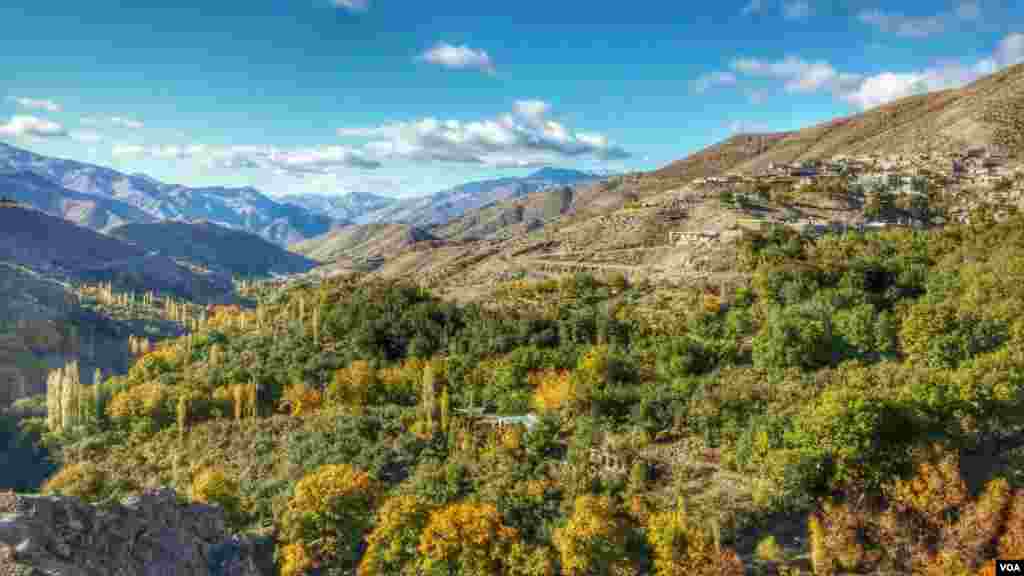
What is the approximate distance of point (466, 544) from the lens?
2284 cm

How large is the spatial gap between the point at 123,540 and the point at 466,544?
38.1 ft

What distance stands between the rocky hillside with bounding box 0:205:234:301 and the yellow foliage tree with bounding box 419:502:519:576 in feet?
514

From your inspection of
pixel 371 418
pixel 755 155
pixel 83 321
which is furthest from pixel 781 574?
pixel 755 155

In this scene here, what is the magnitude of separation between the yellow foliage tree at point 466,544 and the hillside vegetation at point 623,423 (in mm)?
81

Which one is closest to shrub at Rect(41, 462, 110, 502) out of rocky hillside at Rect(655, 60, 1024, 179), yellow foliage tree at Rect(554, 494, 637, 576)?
yellow foliage tree at Rect(554, 494, 637, 576)

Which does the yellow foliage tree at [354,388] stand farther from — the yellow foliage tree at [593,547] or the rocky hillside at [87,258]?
the rocky hillside at [87,258]

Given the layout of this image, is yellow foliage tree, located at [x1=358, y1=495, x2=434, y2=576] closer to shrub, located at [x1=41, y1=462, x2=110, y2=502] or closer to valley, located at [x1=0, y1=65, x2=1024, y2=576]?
valley, located at [x1=0, y1=65, x2=1024, y2=576]

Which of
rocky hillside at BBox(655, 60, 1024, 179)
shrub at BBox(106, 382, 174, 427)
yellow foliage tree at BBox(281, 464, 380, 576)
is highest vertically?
rocky hillside at BBox(655, 60, 1024, 179)

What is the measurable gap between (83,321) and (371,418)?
8829cm

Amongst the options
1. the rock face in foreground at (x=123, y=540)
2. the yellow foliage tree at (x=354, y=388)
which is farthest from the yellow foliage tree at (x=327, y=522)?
the yellow foliage tree at (x=354, y=388)

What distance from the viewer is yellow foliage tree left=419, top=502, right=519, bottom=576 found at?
22.7 meters

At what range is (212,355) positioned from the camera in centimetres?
4653

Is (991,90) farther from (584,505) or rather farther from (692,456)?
(584,505)

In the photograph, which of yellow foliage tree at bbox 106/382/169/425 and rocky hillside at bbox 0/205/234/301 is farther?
rocky hillside at bbox 0/205/234/301
